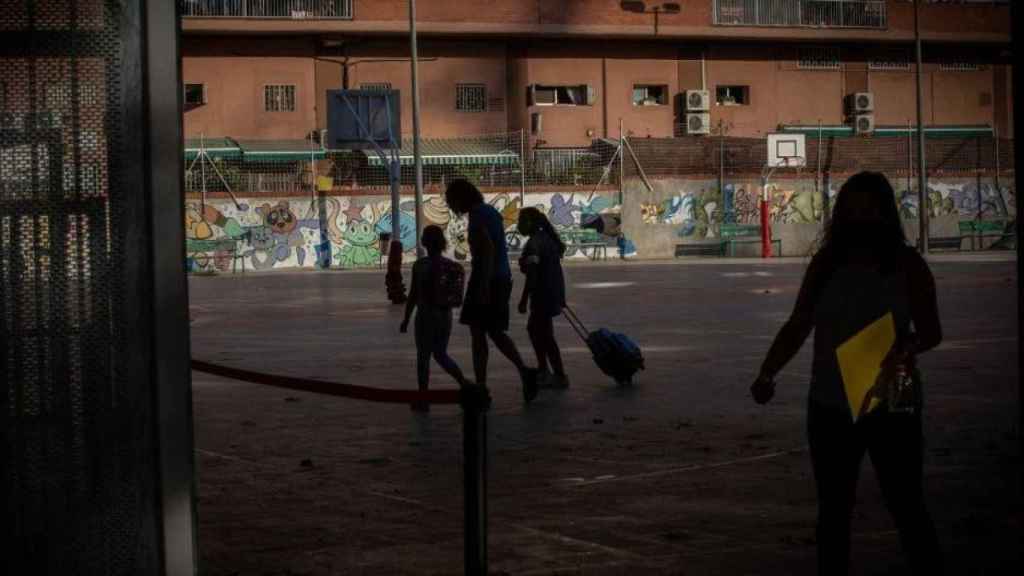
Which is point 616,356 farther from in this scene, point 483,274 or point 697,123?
point 697,123

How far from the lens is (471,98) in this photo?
55.3 meters

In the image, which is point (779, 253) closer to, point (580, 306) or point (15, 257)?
point (580, 306)

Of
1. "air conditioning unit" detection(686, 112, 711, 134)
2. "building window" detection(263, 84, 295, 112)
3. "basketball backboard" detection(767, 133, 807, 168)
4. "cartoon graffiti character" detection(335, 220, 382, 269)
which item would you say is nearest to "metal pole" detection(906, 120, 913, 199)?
"basketball backboard" detection(767, 133, 807, 168)

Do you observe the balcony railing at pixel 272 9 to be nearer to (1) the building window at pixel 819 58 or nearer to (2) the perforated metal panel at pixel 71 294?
(1) the building window at pixel 819 58

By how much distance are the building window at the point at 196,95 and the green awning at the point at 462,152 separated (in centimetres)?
624

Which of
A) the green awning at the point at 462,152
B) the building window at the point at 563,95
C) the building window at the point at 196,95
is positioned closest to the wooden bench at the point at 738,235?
the building window at the point at 563,95

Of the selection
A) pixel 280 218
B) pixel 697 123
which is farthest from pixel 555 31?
pixel 280 218

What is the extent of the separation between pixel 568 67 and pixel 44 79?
169 ft

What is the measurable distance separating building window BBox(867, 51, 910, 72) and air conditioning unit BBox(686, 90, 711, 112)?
734 centimetres

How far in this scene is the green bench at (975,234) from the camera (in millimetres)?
53969

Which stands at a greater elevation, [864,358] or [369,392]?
[864,358]

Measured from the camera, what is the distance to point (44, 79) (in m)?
5.06

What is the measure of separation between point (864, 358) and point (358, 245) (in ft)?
149

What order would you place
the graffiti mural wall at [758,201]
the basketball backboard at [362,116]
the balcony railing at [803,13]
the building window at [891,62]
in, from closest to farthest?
the basketball backboard at [362,116] < the graffiti mural wall at [758,201] < the balcony railing at [803,13] < the building window at [891,62]
